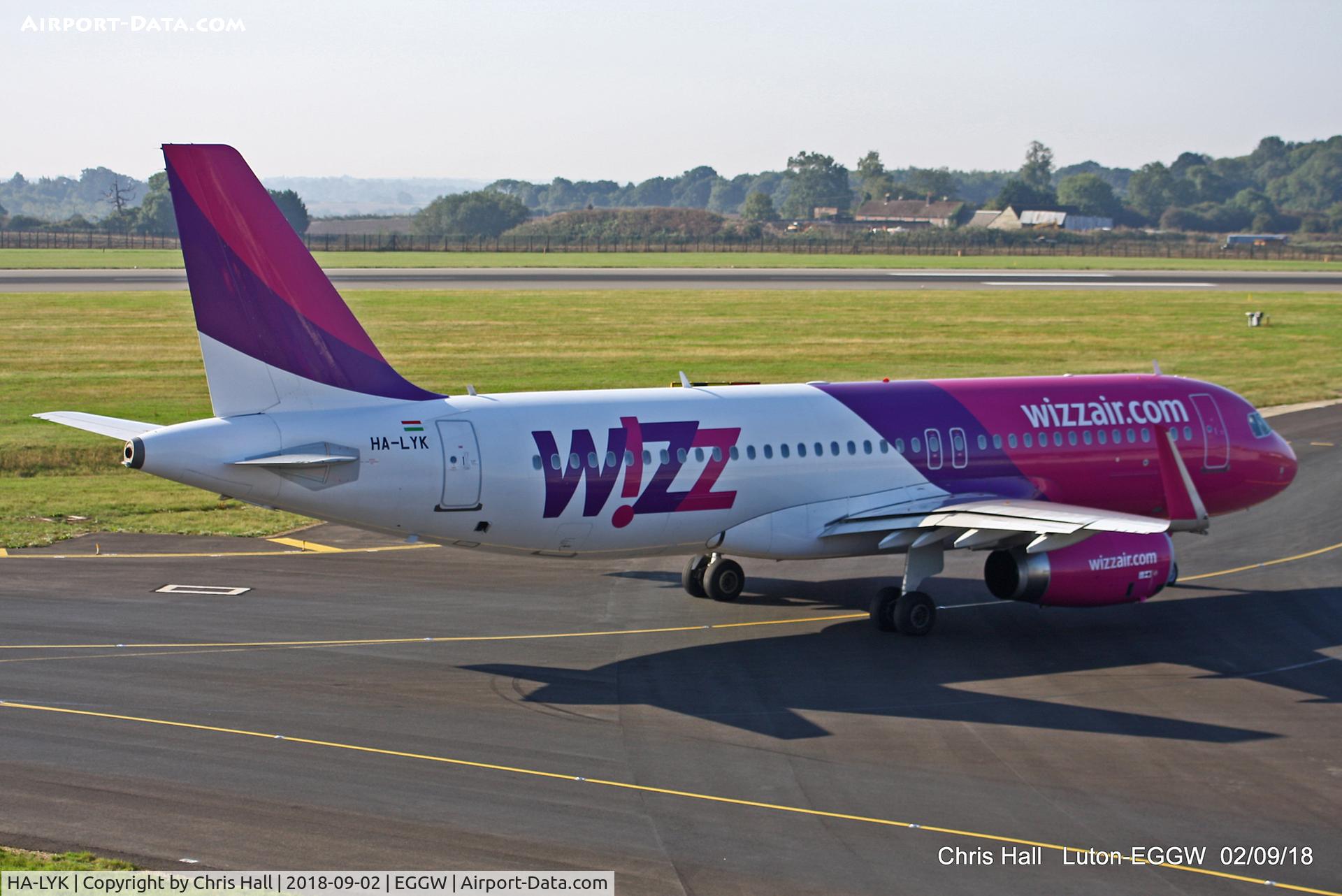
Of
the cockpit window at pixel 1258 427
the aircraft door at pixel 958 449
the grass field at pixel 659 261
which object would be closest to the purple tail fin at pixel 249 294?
the aircraft door at pixel 958 449

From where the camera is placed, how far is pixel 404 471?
27125 millimetres

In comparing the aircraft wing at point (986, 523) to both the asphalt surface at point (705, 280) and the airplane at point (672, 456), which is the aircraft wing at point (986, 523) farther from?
the asphalt surface at point (705, 280)

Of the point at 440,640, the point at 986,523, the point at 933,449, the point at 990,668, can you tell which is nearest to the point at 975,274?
the point at 933,449

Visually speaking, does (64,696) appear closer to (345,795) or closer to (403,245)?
(345,795)

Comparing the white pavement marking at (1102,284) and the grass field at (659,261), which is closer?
the white pavement marking at (1102,284)

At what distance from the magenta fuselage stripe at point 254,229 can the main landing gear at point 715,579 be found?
10036mm

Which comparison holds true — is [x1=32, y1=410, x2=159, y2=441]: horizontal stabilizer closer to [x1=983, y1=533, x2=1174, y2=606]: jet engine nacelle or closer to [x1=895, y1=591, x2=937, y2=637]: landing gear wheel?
[x1=895, y1=591, x2=937, y2=637]: landing gear wheel

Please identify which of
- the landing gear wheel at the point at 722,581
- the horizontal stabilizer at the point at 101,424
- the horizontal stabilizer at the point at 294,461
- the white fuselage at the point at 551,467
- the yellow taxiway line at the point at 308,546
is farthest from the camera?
the yellow taxiway line at the point at 308,546

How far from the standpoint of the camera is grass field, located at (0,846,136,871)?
17.9m

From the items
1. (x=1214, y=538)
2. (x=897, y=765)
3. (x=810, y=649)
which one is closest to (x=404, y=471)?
(x=810, y=649)

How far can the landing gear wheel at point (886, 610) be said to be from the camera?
101ft

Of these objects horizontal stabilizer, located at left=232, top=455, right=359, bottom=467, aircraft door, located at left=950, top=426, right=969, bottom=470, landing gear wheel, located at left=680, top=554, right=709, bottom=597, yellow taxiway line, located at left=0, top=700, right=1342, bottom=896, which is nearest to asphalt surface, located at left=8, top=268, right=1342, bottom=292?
landing gear wheel, located at left=680, top=554, right=709, bottom=597

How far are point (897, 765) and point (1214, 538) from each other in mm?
21459

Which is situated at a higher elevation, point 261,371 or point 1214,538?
point 261,371
